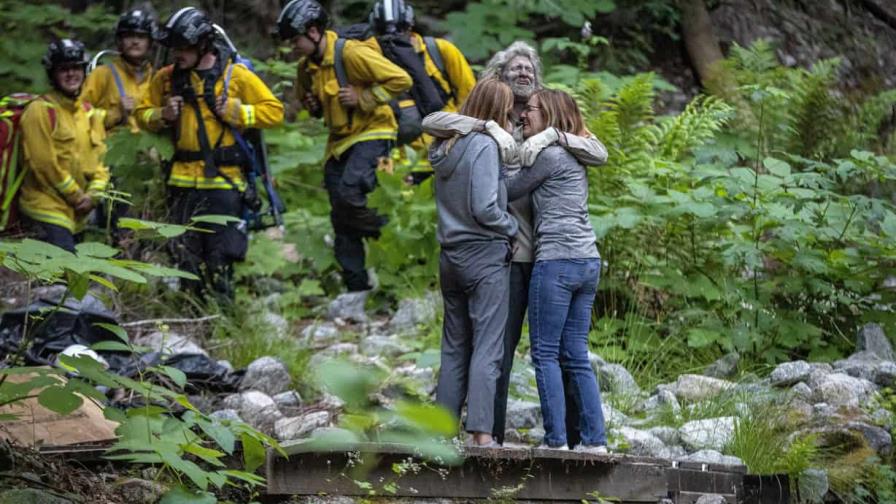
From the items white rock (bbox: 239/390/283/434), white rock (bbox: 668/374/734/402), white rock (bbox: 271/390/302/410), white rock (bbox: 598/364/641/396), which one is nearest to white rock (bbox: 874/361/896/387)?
white rock (bbox: 668/374/734/402)

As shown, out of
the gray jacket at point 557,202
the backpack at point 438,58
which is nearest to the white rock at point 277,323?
the backpack at point 438,58

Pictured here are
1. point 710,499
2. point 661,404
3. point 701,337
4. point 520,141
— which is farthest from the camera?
point 701,337

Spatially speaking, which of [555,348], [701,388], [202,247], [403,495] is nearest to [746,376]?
[701,388]

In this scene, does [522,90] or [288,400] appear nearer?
[522,90]

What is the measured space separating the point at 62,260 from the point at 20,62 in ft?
28.7

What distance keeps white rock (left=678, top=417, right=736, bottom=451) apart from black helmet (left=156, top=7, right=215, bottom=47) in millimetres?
4070

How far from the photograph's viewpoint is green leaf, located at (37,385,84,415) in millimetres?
3688

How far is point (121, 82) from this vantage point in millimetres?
9711

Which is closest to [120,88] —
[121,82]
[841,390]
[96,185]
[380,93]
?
[121,82]

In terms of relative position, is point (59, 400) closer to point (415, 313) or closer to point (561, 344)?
point (561, 344)

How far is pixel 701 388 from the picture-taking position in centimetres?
737

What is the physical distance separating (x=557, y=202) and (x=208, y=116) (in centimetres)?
350

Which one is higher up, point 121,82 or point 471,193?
point 121,82

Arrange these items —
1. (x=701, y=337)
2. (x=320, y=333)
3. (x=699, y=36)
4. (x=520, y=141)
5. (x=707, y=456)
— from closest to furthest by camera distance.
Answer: (x=520, y=141)
(x=707, y=456)
(x=701, y=337)
(x=320, y=333)
(x=699, y=36)
